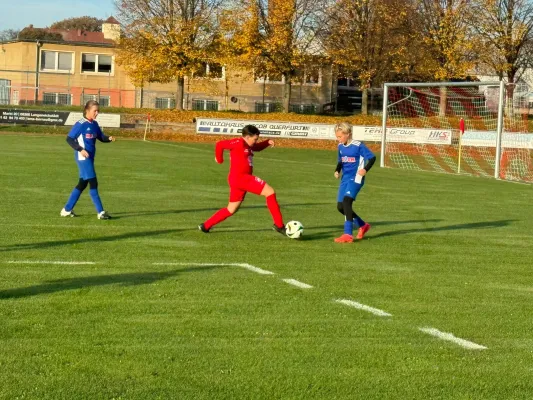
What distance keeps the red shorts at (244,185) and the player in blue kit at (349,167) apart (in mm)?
1067

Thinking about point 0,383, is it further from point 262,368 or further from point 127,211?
point 127,211

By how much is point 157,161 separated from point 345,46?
97.6ft

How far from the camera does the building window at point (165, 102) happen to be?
67.9m

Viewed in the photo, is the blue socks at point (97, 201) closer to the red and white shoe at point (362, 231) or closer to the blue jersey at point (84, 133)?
the blue jersey at point (84, 133)

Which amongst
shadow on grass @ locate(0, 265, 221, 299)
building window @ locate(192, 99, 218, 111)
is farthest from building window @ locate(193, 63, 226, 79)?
shadow on grass @ locate(0, 265, 221, 299)

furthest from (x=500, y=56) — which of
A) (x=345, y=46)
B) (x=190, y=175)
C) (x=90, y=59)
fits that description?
(x=190, y=175)

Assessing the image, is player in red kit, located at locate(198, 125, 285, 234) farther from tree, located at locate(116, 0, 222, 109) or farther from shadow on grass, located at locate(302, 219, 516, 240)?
tree, located at locate(116, 0, 222, 109)

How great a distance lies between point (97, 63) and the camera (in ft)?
232

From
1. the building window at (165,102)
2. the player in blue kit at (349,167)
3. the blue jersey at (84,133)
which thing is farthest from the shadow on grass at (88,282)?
the building window at (165,102)

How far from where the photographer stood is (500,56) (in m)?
56.1

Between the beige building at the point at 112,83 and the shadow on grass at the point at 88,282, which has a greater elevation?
the beige building at the point at 112,83

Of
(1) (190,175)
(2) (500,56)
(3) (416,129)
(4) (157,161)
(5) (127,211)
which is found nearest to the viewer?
(5) (127,211)

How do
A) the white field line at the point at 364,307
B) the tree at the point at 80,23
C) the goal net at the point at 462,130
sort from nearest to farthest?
the white field line at the point at 364,307 → the goal net at the point at 462,130 → the tree at the point at 80,23

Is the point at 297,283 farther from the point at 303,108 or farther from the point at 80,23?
the point at 80,23
